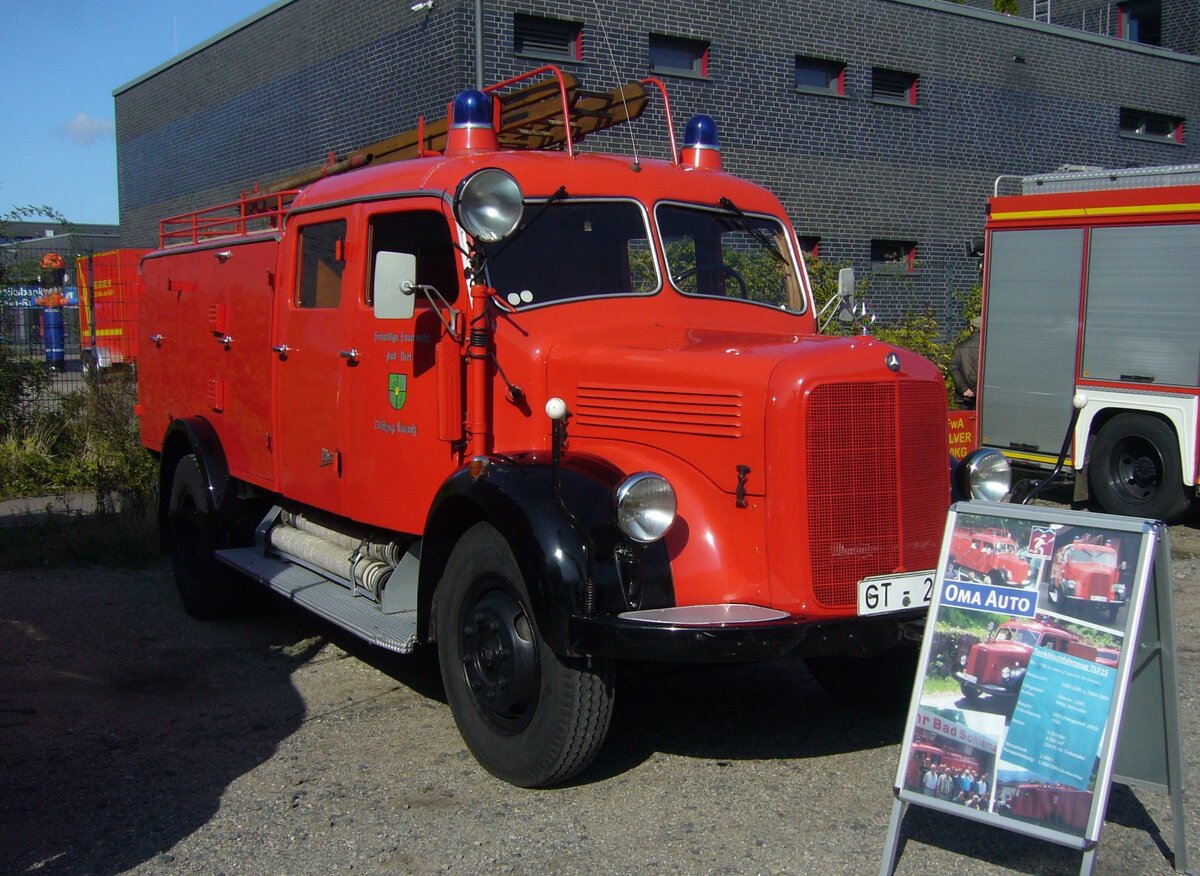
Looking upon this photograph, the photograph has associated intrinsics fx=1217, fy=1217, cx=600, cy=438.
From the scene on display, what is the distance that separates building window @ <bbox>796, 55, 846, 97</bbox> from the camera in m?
17.7

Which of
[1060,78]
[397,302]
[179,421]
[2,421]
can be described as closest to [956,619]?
[397,302]

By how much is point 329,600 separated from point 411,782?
4.54 feet

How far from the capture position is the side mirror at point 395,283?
509 cm

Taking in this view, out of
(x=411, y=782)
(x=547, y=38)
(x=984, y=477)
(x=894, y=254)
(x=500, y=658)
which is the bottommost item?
(x=411, y=782)

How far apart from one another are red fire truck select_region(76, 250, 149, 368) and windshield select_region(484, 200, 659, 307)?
10.2 meters

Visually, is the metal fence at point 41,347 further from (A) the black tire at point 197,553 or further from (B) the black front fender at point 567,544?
(B) the black front fender at point 567,544

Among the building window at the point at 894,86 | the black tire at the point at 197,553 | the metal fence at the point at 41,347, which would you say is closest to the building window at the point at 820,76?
the building window at the point at 894,86

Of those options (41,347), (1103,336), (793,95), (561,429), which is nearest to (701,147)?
(561,429)

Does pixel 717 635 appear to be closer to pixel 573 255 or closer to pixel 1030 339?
pixel 573 255

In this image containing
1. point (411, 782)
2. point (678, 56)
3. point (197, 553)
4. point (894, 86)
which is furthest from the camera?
point (894, 86)

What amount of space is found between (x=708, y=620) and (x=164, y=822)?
2119 mm

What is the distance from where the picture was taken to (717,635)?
415cm

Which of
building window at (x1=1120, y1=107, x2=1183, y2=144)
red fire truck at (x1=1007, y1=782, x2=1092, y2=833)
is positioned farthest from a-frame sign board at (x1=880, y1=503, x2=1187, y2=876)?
building window at (x1=1120, y1=107, x2=1183, y2=144)

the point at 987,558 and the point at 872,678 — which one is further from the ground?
the point at 987,558
